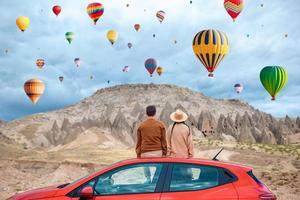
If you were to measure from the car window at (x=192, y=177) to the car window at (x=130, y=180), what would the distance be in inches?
11.4

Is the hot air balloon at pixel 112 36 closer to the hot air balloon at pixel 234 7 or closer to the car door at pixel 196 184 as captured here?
the hot air balloon at pixel 234 7

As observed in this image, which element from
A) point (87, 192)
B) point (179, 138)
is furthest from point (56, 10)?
point (87, 192)

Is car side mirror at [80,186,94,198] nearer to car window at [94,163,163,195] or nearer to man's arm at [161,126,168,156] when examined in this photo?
car window at [94,163,163,195]

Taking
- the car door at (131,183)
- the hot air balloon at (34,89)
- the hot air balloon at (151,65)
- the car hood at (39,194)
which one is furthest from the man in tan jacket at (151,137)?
the hot air balloon at (151,65)

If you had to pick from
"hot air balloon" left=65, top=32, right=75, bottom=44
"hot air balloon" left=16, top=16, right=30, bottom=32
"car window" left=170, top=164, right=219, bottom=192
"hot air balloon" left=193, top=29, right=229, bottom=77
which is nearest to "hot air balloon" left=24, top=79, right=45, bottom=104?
"hot air balloon" left=16, top=16, right=30, bottom=32

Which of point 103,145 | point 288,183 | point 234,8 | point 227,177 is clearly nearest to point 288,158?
point 234,8

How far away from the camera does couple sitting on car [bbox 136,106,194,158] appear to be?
1048 centimetres

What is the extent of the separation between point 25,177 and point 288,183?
51.1ft

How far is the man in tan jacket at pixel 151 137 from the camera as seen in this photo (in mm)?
10477

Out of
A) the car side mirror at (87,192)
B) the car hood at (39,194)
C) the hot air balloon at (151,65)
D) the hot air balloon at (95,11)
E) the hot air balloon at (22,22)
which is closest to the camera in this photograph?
the car side mirror at (87,192)

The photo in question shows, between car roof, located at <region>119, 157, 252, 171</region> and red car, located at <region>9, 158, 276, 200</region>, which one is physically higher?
car roof, located at <region>119, 157, 252, 171</region>

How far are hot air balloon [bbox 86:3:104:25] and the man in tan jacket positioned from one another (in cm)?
5731

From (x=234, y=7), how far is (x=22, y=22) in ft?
112

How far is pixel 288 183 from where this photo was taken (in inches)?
1017
